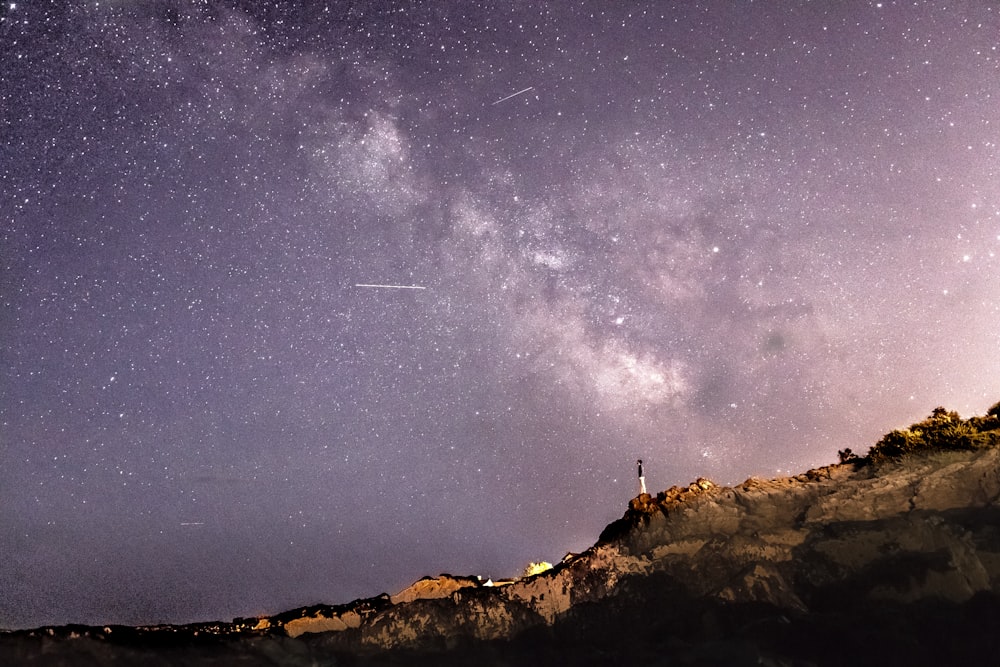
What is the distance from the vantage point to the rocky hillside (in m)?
13.4

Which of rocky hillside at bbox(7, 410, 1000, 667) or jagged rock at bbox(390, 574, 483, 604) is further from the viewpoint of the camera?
jagged rock at bbox(390, 574, 483, 604)

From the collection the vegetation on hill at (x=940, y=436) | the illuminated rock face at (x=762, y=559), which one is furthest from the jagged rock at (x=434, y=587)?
the vegetation on hill at (x=940, y=436)

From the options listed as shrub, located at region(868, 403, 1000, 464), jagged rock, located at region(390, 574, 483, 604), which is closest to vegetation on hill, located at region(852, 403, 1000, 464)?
shrub, located at region(868, 403, 1000, 464)

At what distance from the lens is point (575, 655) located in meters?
14.9

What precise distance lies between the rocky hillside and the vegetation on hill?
0.03 metres

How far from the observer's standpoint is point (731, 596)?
1443 centimetres

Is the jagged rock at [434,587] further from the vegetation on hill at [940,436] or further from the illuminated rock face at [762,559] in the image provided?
the vegetation on hill at [940,436]

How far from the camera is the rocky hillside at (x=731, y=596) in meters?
13.4

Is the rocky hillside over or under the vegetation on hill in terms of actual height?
under

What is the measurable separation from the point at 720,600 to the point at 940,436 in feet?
19.3

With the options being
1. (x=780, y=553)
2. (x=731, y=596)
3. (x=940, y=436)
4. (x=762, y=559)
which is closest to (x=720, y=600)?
(x=731, y=596)

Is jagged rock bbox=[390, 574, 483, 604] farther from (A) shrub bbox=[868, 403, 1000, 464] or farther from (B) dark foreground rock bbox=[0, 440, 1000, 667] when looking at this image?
(A) shrub bbox=[868, 403, 1000, 464]

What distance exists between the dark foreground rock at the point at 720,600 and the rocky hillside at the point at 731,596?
0.03 metres

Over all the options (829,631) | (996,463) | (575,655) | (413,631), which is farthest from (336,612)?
(996,463)
